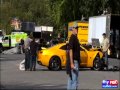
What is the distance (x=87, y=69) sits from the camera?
2452cm

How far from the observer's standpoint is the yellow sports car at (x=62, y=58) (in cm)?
2325

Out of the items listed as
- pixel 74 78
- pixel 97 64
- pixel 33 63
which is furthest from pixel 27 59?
pixel 74 78

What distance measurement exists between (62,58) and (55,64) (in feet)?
1.50

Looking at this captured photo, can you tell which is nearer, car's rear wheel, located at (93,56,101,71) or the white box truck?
car's rear wheel, located at (93,56,101,71)

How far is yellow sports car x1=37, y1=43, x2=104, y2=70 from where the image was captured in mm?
23250

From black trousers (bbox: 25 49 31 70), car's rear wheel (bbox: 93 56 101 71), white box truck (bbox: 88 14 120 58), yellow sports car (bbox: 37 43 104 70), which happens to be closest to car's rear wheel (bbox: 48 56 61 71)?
yellow sports car (bbox: 37 43 104 70)

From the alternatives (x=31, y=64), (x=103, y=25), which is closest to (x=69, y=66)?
(x=31, y=64)

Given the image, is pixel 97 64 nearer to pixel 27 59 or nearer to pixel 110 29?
pixel 27 59

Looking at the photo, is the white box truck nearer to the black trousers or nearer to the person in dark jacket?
the person in dark jacket

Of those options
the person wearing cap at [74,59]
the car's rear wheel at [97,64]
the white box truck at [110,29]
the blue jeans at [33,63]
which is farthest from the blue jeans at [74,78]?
the white box truck at [110,29]

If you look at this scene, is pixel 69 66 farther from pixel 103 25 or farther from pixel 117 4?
pixel 117 4

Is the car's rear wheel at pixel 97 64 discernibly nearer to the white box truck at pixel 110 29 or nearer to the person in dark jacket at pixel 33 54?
the person in dark jacket at pixel 33 54

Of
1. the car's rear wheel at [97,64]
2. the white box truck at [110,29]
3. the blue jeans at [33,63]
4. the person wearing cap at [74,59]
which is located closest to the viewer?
the person wearing cap at [74,59]

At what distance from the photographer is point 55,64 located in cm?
2330
